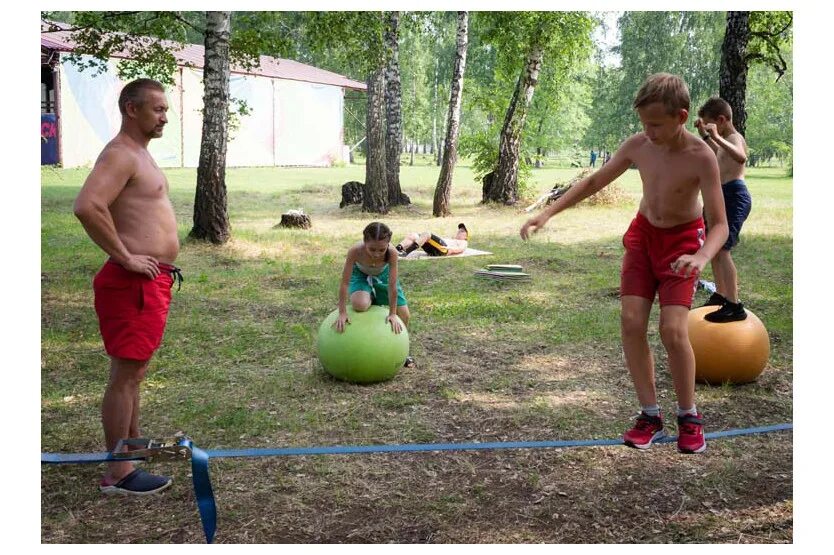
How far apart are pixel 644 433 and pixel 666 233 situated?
1083 mm

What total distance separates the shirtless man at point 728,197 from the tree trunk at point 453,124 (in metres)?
11.2

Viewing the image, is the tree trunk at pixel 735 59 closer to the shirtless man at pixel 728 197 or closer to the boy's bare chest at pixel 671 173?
the shirtless man at pixel 728 197

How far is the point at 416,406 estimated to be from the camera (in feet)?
19.6

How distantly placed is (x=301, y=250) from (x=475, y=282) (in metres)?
3.73

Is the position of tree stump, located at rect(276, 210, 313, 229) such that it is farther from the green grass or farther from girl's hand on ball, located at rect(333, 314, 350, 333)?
girl's hand on ball, located at rect(333, 314, 350, 333)

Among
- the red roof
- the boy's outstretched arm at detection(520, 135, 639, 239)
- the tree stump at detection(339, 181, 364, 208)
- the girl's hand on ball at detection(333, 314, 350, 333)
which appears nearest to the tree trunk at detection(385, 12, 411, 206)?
the tree stump at detection(339, 181, 364, 208)

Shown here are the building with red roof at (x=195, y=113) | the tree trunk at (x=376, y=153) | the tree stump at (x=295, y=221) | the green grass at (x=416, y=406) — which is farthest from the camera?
the building with red roof at (x=195, y=113)

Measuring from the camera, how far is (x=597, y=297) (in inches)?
385

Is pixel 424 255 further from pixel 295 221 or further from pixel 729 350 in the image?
pixel 729 350

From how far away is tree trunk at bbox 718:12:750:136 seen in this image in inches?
473

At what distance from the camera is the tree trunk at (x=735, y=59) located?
12.0m

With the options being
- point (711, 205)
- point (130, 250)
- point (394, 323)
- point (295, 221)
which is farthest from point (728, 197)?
point (295, 221)

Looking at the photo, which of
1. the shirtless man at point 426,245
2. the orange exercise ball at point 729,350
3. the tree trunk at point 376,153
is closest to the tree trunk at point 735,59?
the shirtless man at point 426,245

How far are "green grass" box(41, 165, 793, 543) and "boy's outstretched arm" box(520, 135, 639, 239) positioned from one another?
1.48 metres
